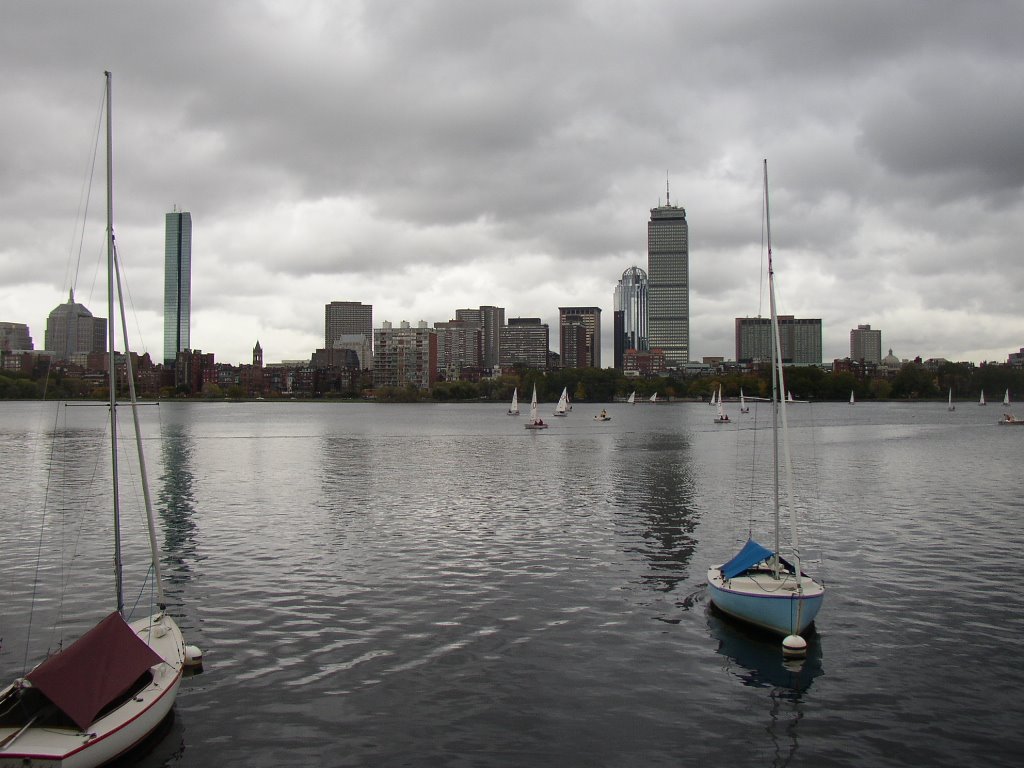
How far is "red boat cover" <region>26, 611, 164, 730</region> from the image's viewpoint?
17031 millimetres

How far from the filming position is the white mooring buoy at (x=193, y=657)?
2300 cm

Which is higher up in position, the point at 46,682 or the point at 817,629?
the point at 46,682

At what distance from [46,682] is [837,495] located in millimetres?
54746

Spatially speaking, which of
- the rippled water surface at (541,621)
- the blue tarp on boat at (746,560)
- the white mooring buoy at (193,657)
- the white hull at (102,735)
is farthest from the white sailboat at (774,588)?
the white hull at (102,735)

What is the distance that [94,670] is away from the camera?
1805 centimetres

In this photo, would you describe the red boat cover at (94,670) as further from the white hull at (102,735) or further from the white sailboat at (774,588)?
the white sailboat at (774,588)

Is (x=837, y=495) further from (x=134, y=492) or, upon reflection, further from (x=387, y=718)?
(x=134, y=492)

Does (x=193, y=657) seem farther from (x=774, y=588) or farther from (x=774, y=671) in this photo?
(x=774, y=588)

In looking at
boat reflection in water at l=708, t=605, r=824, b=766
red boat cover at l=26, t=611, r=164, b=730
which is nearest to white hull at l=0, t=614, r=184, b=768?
red boat cover at l=26, t=611, r=164, b=730

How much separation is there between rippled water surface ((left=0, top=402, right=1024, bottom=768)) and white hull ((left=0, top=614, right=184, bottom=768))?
1.11m

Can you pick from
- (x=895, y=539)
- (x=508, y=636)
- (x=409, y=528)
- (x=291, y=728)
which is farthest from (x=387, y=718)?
(x=895, y=539)

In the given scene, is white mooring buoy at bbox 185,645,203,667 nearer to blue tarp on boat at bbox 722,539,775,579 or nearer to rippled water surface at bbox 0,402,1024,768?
rippled water surface at bbox 0,402,1024,768

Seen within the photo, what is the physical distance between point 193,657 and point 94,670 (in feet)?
17.2

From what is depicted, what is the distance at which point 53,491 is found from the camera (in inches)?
2398
